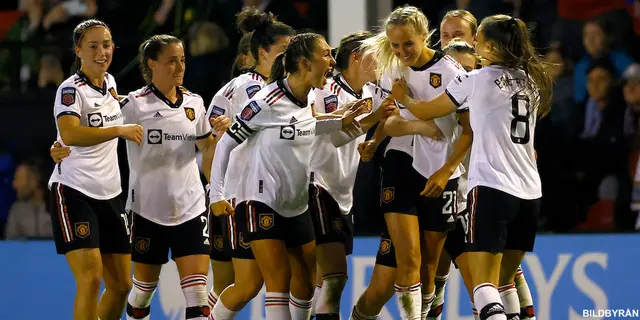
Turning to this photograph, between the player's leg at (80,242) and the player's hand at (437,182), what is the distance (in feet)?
5.68

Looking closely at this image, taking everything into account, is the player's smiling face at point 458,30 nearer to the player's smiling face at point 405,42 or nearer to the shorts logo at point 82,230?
the player's smiling face at point 405,42

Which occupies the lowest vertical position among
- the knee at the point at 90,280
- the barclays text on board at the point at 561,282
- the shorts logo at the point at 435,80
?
the barclays text on board at the point at 561,282

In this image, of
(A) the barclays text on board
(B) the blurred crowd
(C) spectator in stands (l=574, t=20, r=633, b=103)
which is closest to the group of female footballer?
(A) the barclays text on board

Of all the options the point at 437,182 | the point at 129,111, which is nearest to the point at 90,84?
the point at 129,111

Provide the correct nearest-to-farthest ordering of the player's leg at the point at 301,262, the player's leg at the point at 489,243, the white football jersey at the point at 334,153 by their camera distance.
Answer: the player's leg at the point at 489,243 < the player's leg at the point at 301,262 < the white football jersey at the point at 334,153

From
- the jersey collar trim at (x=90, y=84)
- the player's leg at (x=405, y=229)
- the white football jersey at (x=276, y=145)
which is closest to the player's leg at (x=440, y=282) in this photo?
the player's leg at (x=405, y=229)

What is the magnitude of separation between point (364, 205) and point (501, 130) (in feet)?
9.32

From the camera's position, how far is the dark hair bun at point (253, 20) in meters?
6.90

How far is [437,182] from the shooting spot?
632cm

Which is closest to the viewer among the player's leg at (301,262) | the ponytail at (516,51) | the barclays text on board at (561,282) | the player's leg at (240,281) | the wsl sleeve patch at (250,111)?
the ponytail at (516,51)

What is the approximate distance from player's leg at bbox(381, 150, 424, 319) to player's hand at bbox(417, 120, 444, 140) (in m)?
0.21

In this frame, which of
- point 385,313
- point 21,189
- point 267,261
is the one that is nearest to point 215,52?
point 21,189

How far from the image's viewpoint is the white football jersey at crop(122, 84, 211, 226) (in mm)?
6836

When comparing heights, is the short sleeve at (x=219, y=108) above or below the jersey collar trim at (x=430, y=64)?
below
